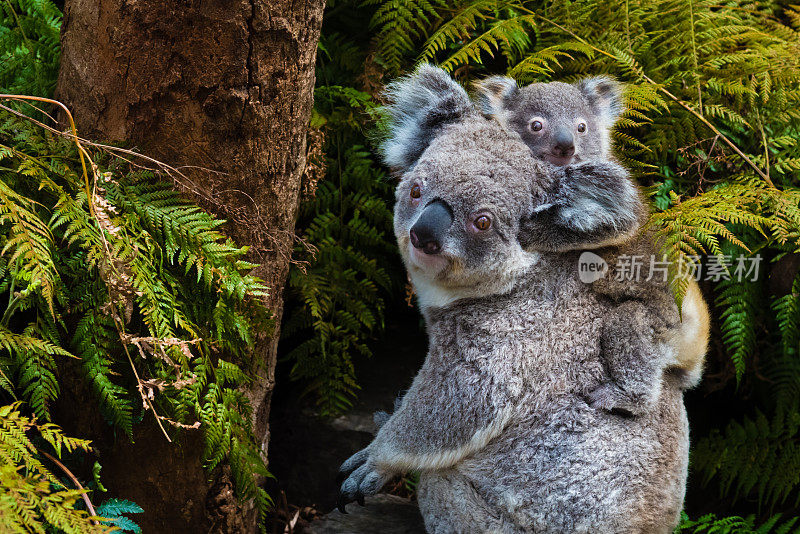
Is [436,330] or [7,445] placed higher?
[436,330]

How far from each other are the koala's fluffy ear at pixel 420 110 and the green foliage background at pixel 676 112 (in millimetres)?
486

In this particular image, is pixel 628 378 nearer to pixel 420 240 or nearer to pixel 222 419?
pixel 420 240

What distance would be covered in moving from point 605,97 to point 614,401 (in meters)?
1.53

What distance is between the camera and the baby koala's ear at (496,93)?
320cm

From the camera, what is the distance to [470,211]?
2.48 metres

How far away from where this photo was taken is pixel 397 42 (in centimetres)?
343

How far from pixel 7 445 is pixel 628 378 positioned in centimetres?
205

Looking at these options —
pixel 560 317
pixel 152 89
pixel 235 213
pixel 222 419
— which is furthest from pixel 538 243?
pixel 152 89

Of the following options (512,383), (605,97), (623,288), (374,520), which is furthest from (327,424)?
(605,97)

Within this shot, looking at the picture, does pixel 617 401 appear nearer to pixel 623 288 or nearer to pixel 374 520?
pixel 623 288

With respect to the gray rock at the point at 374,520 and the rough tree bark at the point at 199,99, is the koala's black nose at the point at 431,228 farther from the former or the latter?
the gray rock at the point at 374,520

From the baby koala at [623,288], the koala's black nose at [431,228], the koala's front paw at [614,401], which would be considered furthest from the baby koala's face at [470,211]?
the koala's front paw at [614,401]

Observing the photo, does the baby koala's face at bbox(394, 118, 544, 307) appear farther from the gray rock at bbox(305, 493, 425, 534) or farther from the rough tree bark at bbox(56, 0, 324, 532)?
the gray rock at bbox(305, 493, 425, 534)

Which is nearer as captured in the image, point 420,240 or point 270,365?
point 420,240
